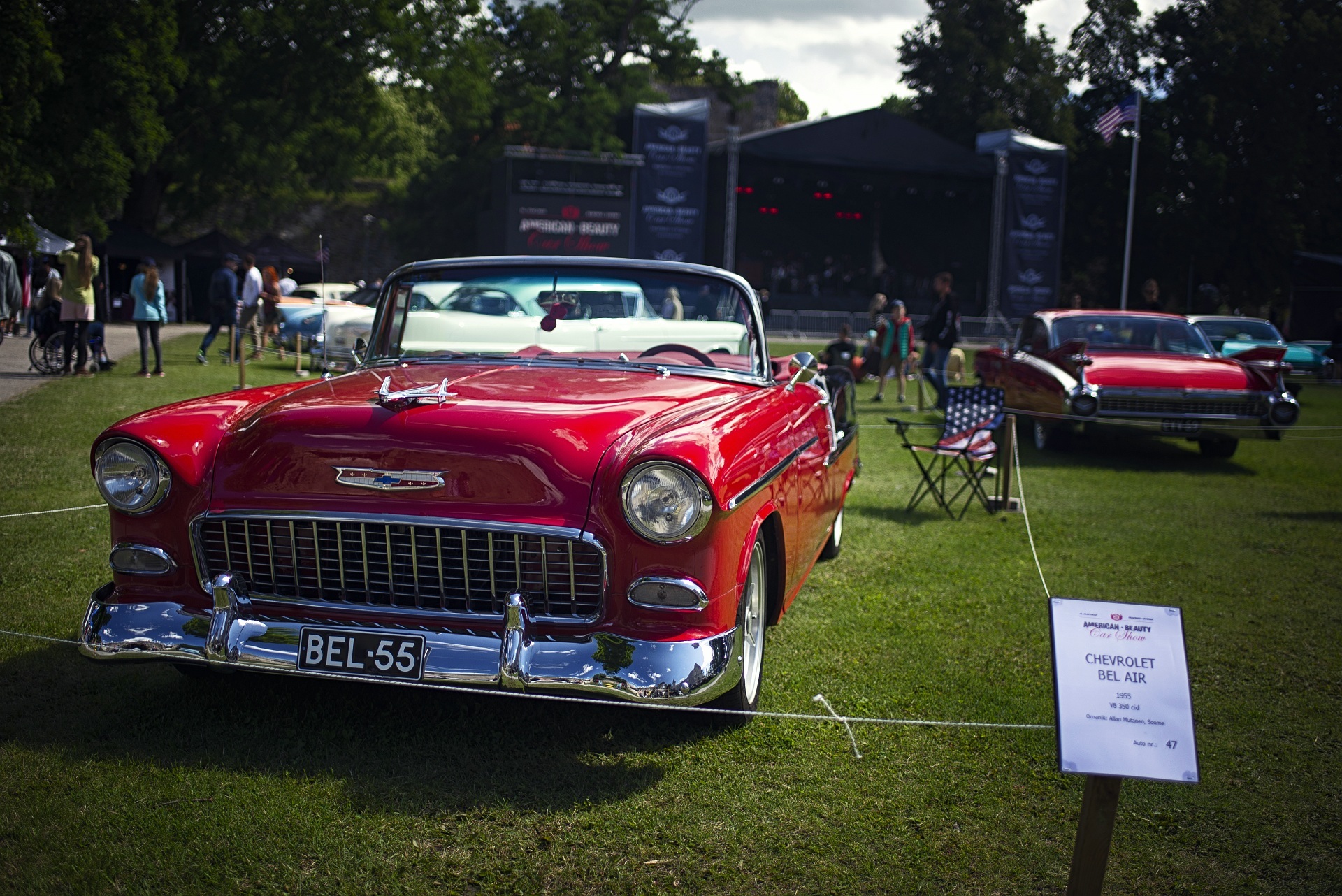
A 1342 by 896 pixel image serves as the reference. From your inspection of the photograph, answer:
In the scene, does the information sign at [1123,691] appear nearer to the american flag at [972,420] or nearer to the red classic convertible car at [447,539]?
the red classic convertible car at [447,539]

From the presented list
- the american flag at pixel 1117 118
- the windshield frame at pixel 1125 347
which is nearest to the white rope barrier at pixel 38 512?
the windshield frame at pixel 1125 347

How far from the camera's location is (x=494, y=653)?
3.05 m

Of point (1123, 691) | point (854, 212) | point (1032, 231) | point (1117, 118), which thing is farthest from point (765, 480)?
point (854, 212)

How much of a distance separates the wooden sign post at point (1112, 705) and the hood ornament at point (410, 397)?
6.46 ft

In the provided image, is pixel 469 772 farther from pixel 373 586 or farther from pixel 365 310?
pixel 365 310

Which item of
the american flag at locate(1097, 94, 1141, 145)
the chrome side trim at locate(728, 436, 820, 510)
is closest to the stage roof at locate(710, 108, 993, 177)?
the american flag at locate(1097, 94, 1141, 145)

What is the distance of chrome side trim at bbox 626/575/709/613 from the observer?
10.3 feet

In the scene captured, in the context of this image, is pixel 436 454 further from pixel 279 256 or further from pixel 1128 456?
pixel 279 256

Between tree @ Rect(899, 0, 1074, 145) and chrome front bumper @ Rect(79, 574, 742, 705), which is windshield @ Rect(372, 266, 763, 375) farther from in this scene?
tree @ Rect(899, 0, 1074, 145)

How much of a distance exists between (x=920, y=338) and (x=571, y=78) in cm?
2983

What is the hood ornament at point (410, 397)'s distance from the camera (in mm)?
3373

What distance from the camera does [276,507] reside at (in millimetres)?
3230

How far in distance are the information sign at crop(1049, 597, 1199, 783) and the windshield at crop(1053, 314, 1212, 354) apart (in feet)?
30.3

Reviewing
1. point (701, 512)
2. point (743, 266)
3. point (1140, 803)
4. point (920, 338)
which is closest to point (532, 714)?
point (701, 512)
